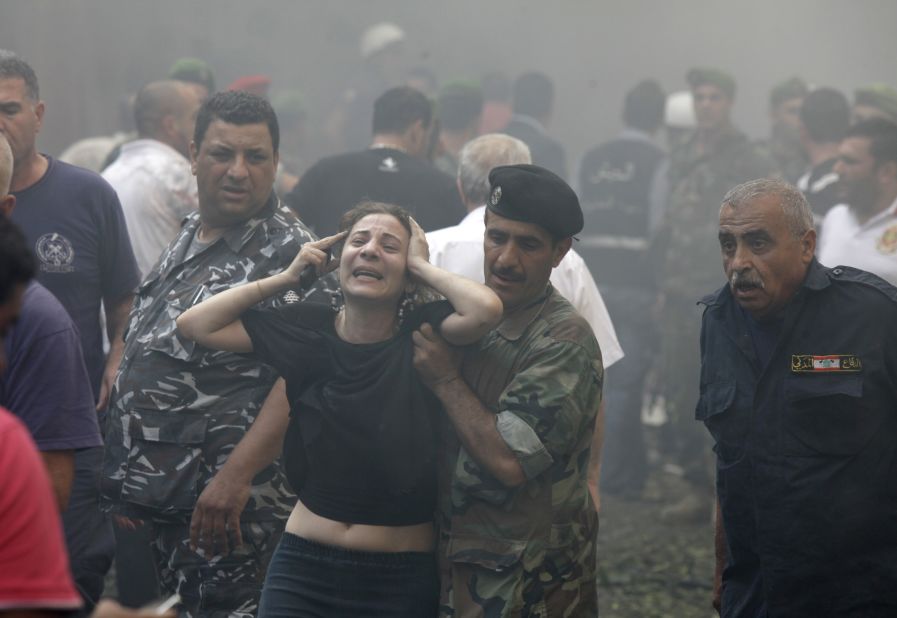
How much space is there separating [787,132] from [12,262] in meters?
8.48

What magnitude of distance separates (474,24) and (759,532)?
1395 centimetres

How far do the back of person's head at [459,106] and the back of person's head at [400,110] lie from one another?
2.08 metres

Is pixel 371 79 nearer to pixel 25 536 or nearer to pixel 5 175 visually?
pixel 5 175

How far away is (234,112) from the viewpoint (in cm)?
444

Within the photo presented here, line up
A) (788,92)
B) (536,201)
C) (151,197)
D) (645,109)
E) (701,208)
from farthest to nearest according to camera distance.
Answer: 1. (788,92)
2. (645,109)
3. (701,208)
4. (151,197)
5. (536,201)

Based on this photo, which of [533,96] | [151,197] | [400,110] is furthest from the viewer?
[533,96]

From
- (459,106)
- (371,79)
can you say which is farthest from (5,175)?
(371,79)

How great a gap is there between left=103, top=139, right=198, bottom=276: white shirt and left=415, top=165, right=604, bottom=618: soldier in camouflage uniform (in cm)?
276

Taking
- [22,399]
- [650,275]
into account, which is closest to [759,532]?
[22,399]

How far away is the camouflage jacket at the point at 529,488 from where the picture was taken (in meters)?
3.52

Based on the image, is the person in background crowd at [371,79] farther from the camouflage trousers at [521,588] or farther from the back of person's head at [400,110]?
the camouflage trousers at [521,588]

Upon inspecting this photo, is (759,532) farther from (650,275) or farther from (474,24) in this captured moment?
(474,24)

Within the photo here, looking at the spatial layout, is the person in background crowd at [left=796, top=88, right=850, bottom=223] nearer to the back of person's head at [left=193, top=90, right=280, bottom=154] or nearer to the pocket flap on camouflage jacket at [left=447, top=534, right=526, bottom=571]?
the back of person's head at [left=193, top=90, right=280, bottom=154]

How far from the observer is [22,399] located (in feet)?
10.3
